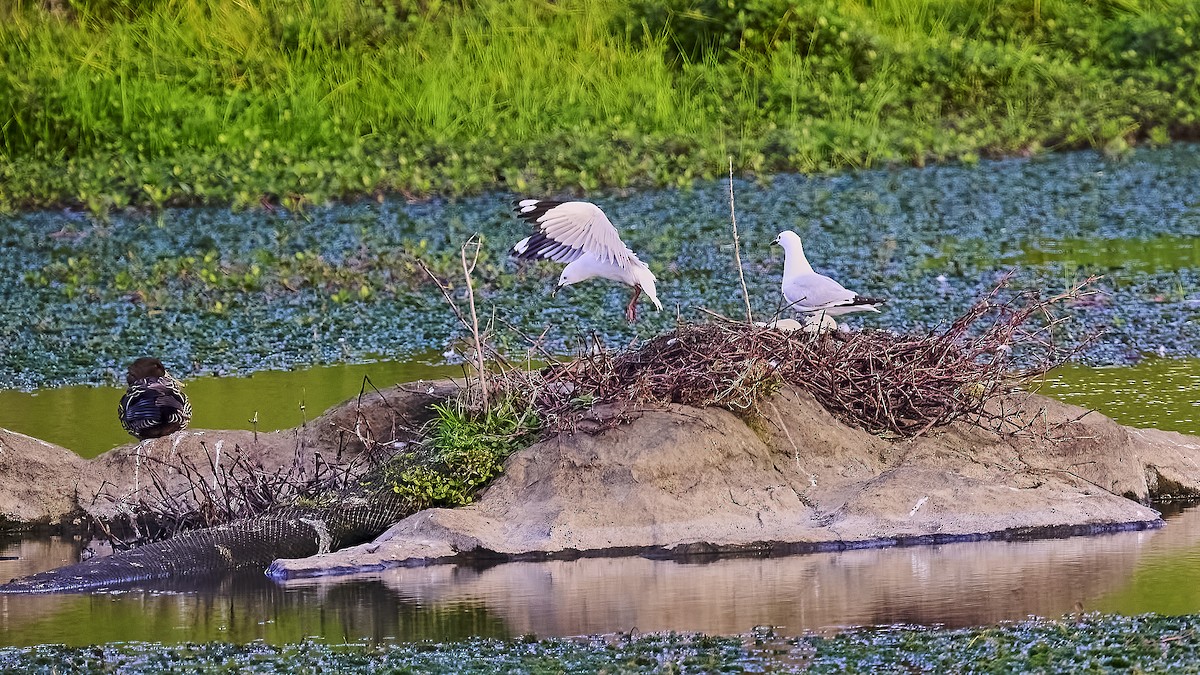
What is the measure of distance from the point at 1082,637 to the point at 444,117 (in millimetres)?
11642

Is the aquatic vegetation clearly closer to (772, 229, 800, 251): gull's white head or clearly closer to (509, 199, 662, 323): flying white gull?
(772, 229, 800, 251): gull's white head

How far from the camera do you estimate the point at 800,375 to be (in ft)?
25.5

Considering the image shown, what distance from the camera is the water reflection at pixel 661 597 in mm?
6113

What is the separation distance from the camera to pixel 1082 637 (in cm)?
568

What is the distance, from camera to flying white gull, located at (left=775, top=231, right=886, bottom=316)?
8148 mm

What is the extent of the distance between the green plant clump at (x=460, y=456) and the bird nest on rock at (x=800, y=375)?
0.12 m

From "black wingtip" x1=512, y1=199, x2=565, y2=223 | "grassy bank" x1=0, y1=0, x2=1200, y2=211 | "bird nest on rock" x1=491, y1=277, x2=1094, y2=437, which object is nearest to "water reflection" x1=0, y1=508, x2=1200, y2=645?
"bird nest on rock" x1=491, y1=277, x2=1094, y2=437

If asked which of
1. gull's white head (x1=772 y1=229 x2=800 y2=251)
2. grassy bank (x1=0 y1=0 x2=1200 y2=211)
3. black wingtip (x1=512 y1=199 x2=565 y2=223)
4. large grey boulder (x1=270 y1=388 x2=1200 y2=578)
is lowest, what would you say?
large grey boulder (x1=270 y1=388 x2=1200 y2=578)

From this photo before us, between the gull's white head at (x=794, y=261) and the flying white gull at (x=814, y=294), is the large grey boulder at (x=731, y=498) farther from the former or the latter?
the gull's white head at (x=794, y=261)

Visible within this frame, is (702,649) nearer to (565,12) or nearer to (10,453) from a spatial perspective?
(10,453)

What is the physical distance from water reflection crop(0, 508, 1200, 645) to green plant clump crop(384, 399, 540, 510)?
54 centimetres

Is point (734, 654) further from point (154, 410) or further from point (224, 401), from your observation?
point (224, 401)

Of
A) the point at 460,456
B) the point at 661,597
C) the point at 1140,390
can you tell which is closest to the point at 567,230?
the point at 460,456

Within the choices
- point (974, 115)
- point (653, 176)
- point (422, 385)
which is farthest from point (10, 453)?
point (974, 115)
